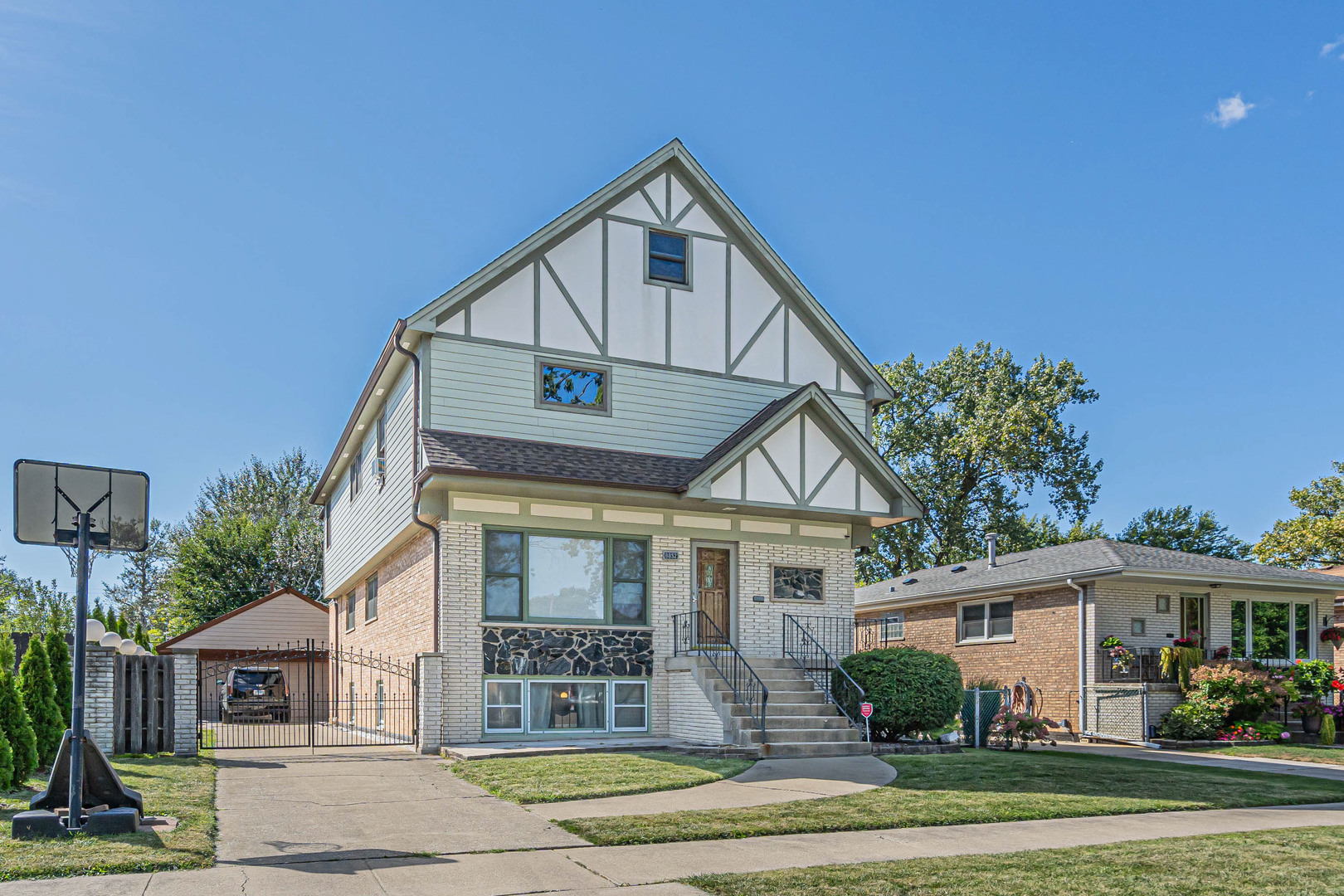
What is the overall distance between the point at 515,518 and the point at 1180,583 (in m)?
15.9

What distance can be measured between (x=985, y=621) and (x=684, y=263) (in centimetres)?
1336

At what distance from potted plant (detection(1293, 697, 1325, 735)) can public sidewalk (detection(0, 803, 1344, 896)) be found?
13273 millimetres

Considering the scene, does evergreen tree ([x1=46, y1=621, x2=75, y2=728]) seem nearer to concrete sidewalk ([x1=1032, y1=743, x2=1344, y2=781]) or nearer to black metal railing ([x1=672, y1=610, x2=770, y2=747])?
black metal railing ([x1=672, y1=610, x2=770, y2=747])

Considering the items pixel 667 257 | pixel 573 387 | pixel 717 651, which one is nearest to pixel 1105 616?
pixel 717 651

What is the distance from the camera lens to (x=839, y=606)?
19484mm

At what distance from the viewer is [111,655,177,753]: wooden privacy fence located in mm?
14516

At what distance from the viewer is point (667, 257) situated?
63.1ft

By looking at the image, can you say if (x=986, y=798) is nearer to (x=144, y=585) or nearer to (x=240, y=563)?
(x=240, y=563)

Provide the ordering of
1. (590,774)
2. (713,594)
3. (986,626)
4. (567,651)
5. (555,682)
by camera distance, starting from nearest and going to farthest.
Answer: (590,774), (555,682), (567,651), (713,594), (986,626)

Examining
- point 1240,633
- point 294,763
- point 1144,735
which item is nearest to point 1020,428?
point 1240,633

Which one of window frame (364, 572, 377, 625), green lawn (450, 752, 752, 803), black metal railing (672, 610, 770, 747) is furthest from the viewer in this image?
window frame (364, 572, 377, 625)

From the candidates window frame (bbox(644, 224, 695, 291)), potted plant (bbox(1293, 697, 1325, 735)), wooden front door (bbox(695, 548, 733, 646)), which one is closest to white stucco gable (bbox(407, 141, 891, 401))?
window frame (bbox(644, 224, 695, 291))

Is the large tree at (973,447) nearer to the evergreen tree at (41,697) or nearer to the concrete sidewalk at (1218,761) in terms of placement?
the concrete sidewalk at (1218,761)

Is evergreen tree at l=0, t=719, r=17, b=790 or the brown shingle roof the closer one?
evergreen tree at l=0, t=719, r=17, b=790
